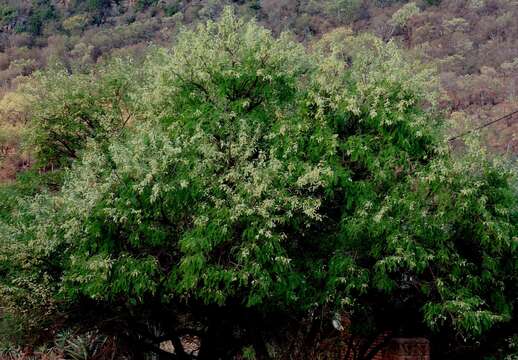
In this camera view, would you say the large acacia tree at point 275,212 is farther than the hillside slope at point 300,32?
No

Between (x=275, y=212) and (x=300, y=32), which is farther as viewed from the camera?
(x=300, y=32)

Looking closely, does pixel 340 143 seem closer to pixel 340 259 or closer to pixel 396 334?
pixel 340 259

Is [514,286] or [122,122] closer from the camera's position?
[514,286]

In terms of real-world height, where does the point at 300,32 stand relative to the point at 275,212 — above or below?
below

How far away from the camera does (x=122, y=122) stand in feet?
51.7

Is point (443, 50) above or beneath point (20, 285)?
beneath

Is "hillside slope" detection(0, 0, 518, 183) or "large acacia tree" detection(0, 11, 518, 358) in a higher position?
"large acacia tree" detection(0, 11, 518, 358)

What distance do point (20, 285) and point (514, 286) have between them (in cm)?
889

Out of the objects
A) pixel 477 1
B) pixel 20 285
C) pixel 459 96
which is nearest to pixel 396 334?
pixel 20 285

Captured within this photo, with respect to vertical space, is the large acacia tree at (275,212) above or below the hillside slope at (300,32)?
above

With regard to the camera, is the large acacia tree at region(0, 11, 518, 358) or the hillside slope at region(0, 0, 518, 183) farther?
the hillside slope at region(0, 0, 518, 183)

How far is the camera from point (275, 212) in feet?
32.6

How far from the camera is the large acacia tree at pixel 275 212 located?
378 inches

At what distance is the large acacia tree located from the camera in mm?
9602
